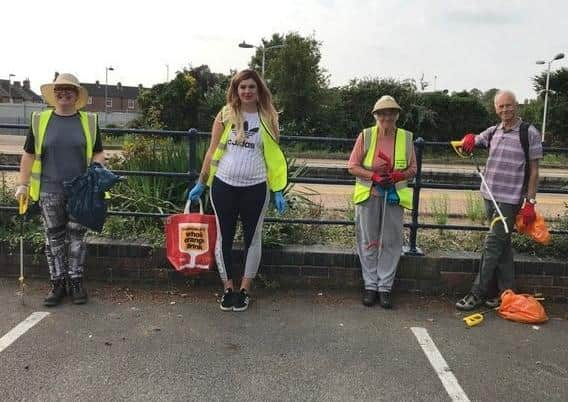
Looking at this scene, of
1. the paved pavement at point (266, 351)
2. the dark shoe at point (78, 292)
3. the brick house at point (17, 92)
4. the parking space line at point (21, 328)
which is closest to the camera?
the paved pavement at point (266, 351)

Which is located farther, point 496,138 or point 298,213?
point 298,213

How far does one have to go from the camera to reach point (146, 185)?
19.3ft

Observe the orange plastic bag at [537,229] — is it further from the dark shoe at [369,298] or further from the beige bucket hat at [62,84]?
the beige bucket hat at [62,84]

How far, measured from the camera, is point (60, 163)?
14.8 ft

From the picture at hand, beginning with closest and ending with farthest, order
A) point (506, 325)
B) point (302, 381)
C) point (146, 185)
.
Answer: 1. point (302, 381)
2. point (506, 325)
3. point (146, 185)

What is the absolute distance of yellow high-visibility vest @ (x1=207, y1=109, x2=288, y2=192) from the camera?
177 inches

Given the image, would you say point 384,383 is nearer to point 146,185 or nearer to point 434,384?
point 434,384

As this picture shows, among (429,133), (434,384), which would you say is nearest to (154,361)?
(434,384)

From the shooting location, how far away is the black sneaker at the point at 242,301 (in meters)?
4.64

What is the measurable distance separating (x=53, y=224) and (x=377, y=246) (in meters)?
2.64

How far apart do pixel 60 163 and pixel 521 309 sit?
379cm

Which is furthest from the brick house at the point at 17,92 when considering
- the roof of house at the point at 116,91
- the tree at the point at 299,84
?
the tree at the point at 299,84

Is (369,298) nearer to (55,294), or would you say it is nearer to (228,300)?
(228,300)

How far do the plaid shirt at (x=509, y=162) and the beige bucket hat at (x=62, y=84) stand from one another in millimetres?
3342
